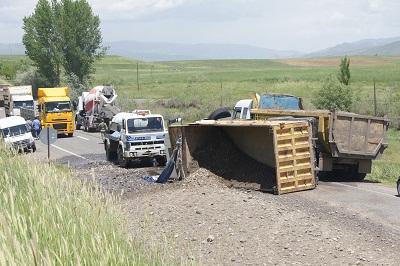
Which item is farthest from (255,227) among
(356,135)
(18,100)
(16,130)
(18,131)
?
(18,100)

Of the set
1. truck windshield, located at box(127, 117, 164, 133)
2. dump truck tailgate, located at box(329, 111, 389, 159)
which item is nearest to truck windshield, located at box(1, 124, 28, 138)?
truck windshield, located at box(127, 117, 164, 133)

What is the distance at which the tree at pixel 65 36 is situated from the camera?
2781 inches

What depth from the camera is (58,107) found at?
39781 millimetres

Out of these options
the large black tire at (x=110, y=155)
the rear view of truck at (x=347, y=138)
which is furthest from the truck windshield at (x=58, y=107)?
the rear view of truck at (x=347, y=138)

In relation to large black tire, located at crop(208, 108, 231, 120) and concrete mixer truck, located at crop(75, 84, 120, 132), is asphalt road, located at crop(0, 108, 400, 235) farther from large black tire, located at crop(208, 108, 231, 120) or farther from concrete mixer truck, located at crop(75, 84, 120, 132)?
concrete mixer truck, located at crop(75, 84, 120, 132)

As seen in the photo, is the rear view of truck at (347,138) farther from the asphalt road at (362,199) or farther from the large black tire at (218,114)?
the large black tire at (218,114)

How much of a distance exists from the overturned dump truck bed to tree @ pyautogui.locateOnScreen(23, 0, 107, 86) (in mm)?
53521

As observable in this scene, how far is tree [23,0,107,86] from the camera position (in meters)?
70.6

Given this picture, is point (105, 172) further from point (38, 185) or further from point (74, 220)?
point (74, 220)

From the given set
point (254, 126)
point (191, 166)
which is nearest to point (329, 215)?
point (254, 126)

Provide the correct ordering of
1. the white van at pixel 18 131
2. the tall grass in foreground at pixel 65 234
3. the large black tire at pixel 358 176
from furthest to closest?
the white van at pixel 18 131 → the large black tire at pixel 358 176 → the tall grass in foreground at pixel 65 234

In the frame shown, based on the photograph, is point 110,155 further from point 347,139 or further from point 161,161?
point 347,139

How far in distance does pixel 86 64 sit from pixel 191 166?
180 feet

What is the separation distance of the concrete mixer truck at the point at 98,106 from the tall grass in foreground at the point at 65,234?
31.6m
